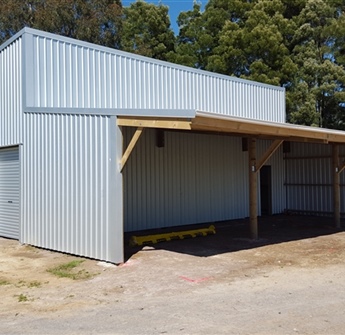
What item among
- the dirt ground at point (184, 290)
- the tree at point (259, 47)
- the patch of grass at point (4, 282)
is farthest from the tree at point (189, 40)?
the patch of grass at point (4, 282)

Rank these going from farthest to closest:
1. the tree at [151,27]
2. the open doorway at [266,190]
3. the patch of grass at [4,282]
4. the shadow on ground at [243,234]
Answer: the tree at [151,27]
the open doorway at [266,190]
the shadow on ground at [243,234]
the patch of grass at [4,282]

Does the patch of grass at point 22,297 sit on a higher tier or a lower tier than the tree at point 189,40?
lower

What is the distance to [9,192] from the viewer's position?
38.7 feet

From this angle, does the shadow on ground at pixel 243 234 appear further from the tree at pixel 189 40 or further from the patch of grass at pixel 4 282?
the tree at pixel 189 40

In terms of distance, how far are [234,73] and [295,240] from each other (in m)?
15.3

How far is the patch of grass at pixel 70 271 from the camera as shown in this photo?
25.0ft

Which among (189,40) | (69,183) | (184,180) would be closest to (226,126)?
(69,183)

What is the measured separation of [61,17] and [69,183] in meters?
18.2

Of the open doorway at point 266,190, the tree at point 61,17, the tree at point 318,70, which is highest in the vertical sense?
the tree at point 61,17

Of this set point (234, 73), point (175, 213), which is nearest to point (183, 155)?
point (175, 213)

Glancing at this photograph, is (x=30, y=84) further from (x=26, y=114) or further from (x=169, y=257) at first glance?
(x=169, y=257)

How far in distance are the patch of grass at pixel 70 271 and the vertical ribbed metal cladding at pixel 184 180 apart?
13.8 ft

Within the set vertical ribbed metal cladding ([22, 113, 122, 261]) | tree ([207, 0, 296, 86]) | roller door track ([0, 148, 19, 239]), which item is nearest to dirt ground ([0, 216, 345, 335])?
vertical ribbed metal cladding ([22, 113, 122, 261])

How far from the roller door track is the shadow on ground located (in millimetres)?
3059
